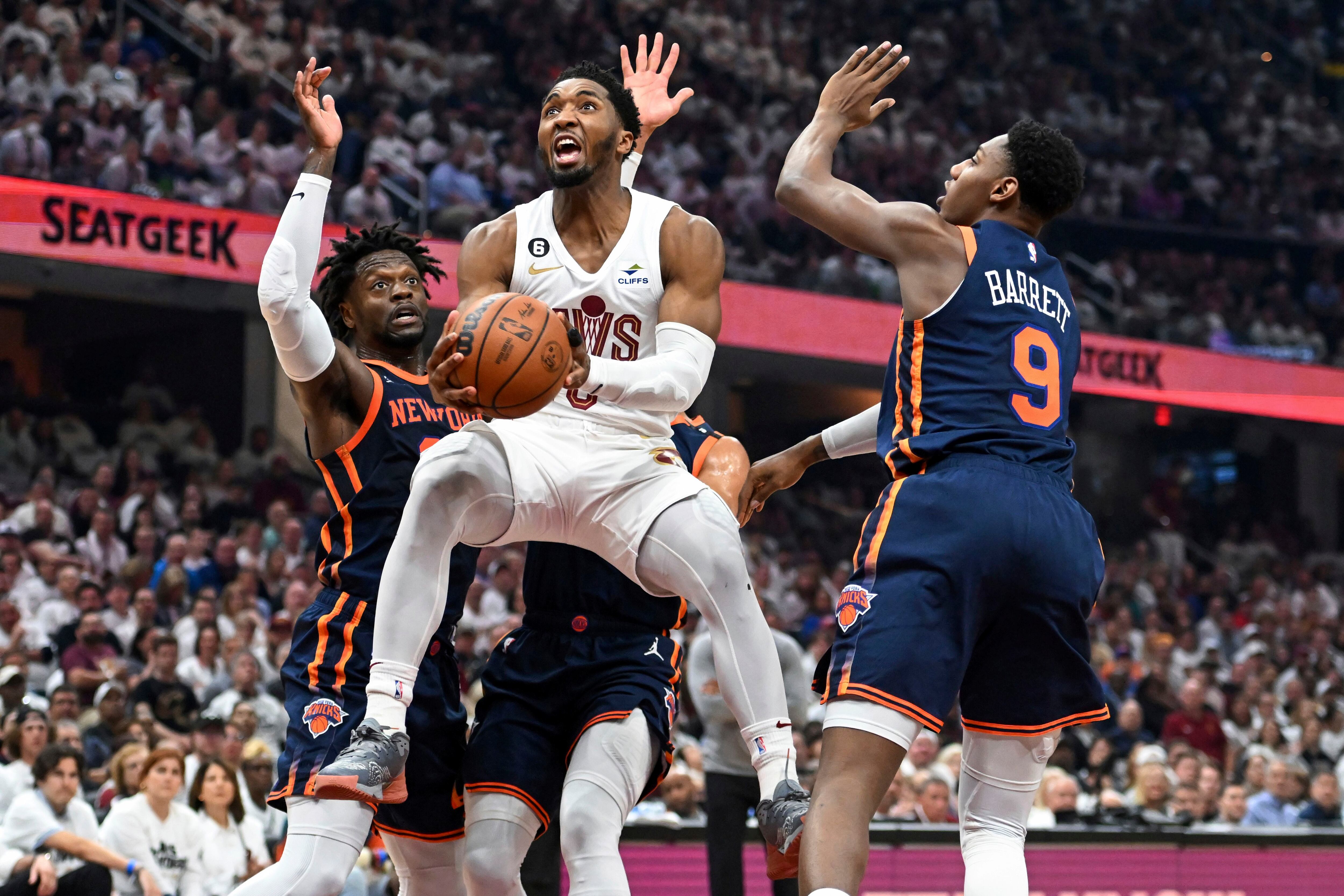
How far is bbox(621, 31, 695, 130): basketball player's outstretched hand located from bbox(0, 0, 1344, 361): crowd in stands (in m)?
9.19

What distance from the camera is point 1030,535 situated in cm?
411

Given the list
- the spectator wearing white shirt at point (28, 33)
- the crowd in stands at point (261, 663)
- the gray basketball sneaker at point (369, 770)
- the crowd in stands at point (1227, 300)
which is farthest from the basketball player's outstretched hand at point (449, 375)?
the crowd in stands at point (1227, 300)

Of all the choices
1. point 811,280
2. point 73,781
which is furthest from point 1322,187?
point 73,781

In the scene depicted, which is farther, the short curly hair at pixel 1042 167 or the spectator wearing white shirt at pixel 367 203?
the spectator wearing white shirt at pixel 367 203

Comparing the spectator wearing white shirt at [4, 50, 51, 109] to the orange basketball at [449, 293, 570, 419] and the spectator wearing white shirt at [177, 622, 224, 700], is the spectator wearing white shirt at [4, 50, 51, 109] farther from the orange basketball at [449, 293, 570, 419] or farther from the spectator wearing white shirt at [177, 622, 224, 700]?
the orange basketball at [449, 293, 570, 419]

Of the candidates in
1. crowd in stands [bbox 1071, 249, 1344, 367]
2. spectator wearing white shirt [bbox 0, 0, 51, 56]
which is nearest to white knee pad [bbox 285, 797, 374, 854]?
spectator wearing white shirt [bbox 0, 0, 51, 56]

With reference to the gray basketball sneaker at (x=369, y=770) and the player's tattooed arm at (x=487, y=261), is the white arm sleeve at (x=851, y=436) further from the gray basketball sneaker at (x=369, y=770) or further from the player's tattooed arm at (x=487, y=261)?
the gray basketball sneaker at (x=369, y=770)

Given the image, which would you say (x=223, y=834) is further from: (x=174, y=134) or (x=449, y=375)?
(x=174, y=134)

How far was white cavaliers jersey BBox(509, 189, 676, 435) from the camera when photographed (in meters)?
4.87

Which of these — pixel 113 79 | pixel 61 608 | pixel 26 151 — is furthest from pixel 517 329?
pixel 113 79

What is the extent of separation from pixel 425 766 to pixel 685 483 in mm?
1185

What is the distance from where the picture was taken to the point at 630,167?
214 inches

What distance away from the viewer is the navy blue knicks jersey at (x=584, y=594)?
4.96 metres

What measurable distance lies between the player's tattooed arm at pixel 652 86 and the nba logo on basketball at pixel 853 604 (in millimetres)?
2007
